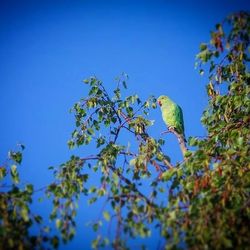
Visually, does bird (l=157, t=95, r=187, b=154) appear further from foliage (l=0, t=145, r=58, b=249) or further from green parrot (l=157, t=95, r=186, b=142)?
foliage (l=0, t=145, r=58, b=249)

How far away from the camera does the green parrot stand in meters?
6.95

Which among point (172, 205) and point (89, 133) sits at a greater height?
point (89, 133)

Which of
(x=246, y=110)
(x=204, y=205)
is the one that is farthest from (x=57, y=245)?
(x=246, y=110)

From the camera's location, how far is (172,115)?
23.3ft

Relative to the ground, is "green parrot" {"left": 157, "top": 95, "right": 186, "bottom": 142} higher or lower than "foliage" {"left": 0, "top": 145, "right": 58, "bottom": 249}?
higher

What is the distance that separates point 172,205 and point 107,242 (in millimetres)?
756

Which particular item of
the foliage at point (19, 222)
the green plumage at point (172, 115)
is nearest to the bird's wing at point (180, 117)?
the green plumage at point (172, 115)

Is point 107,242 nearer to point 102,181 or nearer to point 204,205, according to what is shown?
point 102,181

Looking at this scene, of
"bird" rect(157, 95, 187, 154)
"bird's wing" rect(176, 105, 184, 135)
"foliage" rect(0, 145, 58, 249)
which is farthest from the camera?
"bird's wing" rect(176, 105, 184, 135)

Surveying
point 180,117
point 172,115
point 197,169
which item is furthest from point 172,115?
point 197,169

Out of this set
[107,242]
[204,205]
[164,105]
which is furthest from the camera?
[164,105]

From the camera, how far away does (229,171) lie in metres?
3.56

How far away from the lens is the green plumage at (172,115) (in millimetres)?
6957

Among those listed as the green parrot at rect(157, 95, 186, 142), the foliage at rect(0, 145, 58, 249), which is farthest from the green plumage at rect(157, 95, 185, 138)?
the foliage at rect(0, 145, 58, 249)
